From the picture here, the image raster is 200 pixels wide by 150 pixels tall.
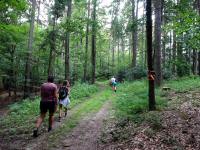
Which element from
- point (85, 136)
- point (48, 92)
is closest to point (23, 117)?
point (48, 92)

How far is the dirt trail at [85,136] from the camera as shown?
345 inches

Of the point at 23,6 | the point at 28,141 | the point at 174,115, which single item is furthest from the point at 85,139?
the point at 23,6

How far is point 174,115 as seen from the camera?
10.5 metres

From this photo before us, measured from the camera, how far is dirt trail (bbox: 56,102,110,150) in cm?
876

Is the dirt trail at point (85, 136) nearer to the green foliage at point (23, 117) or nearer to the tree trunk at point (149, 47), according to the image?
the green foliage at point (23, 117)

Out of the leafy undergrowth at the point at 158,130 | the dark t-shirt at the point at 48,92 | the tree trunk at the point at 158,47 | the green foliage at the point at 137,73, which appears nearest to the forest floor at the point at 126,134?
the leafy undergrowth at the point at 158,130

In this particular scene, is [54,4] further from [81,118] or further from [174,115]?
[174,115]

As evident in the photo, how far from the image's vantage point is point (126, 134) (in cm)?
909

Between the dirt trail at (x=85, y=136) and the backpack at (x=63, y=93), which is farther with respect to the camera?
the backpack at (x=63, y=93)

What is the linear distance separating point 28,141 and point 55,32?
19147mm

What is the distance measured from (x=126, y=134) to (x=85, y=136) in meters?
1.46

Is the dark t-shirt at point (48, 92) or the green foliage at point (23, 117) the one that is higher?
the dark t-shirt at point (48, 92)

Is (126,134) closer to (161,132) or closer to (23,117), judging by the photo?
(161,132)

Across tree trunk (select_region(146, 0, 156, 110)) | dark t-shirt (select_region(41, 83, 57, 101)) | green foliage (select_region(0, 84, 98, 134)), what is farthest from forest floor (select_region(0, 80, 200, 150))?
dark t-shirt (select_region(41, 83, 57, 101))
